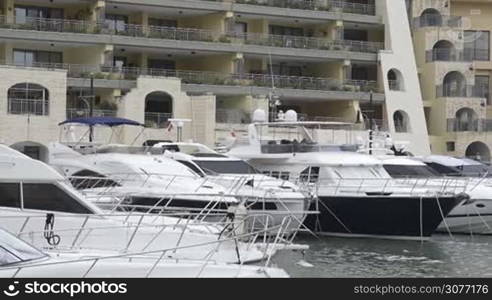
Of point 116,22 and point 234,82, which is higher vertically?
point 116,22

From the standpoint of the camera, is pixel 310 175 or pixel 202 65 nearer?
pixel 310 175

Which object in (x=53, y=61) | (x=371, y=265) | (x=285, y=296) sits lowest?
(x=371, y=265)

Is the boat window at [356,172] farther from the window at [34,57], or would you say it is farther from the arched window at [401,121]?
the arched window at [401,121]

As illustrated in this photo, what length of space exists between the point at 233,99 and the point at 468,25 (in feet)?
64.6

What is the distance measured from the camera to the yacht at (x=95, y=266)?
11.6 m

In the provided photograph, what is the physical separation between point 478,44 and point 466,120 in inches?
253

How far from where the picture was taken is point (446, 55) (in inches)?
2591

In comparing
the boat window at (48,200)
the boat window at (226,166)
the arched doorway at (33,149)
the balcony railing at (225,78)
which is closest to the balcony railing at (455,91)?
the balcony railing at (225,78)

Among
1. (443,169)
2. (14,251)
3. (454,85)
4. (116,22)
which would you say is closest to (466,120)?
(454,85)

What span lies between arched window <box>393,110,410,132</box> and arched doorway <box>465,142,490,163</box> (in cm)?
488

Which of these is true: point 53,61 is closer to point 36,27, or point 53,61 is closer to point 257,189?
point 36,27

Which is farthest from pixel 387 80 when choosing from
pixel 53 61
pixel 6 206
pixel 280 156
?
pixel 6 206

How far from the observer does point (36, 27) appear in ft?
178

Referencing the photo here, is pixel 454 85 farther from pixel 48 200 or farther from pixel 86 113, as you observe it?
pixel 48 200
